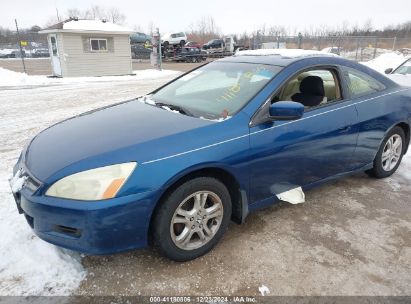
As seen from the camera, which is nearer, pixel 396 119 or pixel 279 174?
pixel 279 174

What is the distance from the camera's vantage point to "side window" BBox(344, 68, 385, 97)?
3627mm

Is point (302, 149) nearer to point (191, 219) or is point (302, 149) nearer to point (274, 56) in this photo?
point (274, 56)

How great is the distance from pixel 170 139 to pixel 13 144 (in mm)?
4082

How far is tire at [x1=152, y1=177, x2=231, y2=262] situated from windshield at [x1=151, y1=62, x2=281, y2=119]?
65cm

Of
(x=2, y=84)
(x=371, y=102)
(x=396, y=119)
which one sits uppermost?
(x=371, y=102)

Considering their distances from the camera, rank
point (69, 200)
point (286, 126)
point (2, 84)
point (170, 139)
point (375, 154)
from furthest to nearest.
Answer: point (2, 84)
point (375, 154)
point (286, 126)
point (170, 139)
point (69, 200)

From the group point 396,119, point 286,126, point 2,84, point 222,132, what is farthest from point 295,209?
point 2,84

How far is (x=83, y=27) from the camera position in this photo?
1631 cm

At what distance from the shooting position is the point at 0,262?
2627 millimetres

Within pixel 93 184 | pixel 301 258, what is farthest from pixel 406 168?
pixel 93 184

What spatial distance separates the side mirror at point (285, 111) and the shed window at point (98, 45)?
16.1 metres

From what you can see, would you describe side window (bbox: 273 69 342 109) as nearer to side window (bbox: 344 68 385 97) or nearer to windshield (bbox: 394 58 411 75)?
side window (bbox: 344 68 385 97)

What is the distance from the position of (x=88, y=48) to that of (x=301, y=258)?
54.2 feet

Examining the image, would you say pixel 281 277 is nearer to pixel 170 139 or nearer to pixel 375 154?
pixel 170 139
